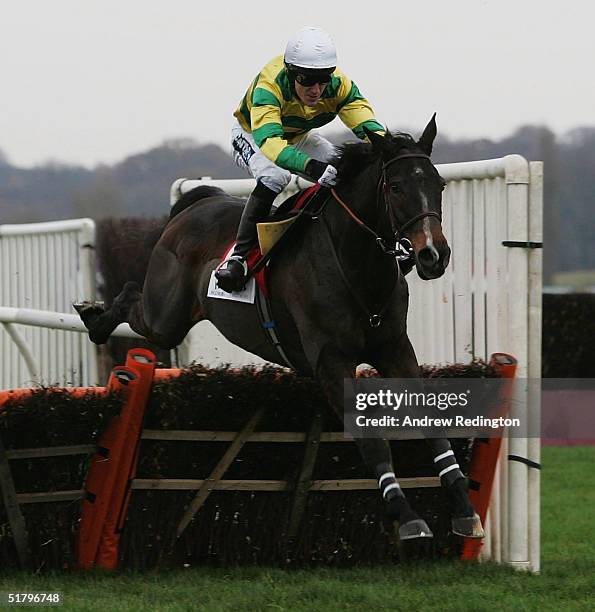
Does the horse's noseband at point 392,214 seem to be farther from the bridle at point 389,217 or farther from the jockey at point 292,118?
the jockey at point 292,118

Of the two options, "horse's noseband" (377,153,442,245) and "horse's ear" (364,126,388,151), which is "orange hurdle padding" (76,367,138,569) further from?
"horse's ear" (364,126,388,151)

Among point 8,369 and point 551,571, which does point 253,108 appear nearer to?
point 551,571

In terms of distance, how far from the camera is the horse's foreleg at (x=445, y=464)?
15.1 feet

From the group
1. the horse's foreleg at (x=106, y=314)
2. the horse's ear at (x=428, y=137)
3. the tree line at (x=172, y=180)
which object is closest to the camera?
the horse's ear at (x=428, y=137)

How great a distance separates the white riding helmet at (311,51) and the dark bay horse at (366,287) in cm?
37

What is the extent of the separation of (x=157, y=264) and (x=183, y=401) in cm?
139

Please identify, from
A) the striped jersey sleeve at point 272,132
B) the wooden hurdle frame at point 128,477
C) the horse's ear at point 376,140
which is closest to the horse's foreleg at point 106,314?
the wooden hurdle frame at point 128,477

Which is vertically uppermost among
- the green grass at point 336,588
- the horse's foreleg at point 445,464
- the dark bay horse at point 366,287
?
the dark bay horse at point 366,287

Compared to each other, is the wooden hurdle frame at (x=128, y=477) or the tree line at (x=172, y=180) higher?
the tree line at (x=172, y=180)

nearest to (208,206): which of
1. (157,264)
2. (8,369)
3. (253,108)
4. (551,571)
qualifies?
(157,264)

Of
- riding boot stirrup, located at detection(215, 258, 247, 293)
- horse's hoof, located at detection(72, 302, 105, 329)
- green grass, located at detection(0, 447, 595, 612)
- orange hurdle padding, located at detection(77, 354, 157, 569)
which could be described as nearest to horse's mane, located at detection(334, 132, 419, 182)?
riding boot stirrup, located at detection(215, 258, 247, 293)

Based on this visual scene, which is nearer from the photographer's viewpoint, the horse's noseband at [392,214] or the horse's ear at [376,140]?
the horse's noseband at [392,214]

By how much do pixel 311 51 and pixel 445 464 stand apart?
176 cm

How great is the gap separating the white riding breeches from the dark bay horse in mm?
242
